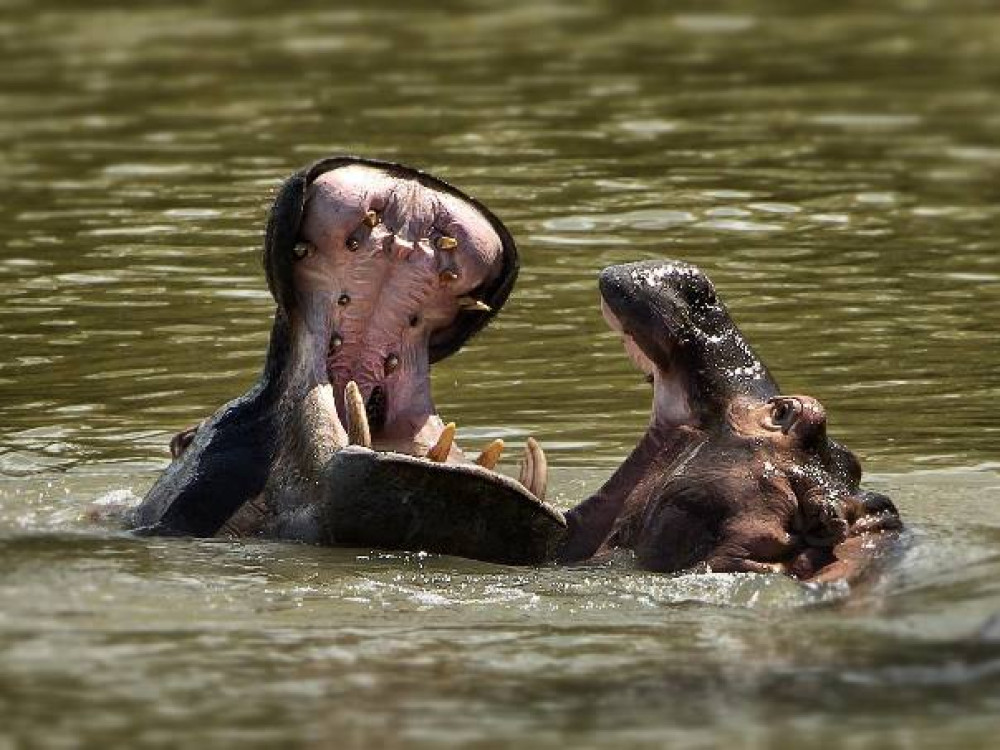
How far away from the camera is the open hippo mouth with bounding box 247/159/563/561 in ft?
27.8

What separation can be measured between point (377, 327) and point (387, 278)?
153 mm

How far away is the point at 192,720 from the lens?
22.7 feet

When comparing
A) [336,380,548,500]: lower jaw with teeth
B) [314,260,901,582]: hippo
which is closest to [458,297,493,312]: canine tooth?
[336,380,548,500]: lower jaw with teeth

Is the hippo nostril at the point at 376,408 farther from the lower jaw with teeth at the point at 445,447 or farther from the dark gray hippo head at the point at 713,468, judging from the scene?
the dark gray hippo head at the point at 713,468

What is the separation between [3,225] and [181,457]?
6841mm

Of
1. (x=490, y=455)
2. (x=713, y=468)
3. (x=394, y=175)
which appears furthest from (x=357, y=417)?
(x=713, y=468)

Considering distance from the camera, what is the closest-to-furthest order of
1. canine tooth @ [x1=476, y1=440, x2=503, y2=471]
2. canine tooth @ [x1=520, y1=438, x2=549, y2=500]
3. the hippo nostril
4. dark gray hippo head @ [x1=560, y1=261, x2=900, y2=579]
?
dark gray hippo head @ [x1=560, y1=261, x2=900, y2=579] < canine tooth @ [x1=476, y1=440, x2=503, y2=471] < canine tooth @ [x1=520, y1=438, x2=549, y2=500] < the hippo nostril

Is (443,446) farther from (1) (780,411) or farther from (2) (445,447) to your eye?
(1) (780,411)

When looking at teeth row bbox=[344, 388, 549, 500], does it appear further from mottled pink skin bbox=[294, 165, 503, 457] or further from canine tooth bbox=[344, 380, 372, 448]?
mottled pink skin bbox=[294, 165, 503, 457]

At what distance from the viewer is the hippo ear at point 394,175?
8.74 metres

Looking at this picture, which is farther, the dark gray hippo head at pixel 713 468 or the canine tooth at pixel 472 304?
the canine tooth at pixel 472 304

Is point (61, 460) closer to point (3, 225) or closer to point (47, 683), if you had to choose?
point (47, 683)

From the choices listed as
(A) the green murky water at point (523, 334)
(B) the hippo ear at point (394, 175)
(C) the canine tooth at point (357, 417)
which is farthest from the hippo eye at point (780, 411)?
(C) the canine tooth at point (357, 417)

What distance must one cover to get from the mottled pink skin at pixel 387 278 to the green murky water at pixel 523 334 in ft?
2.11
